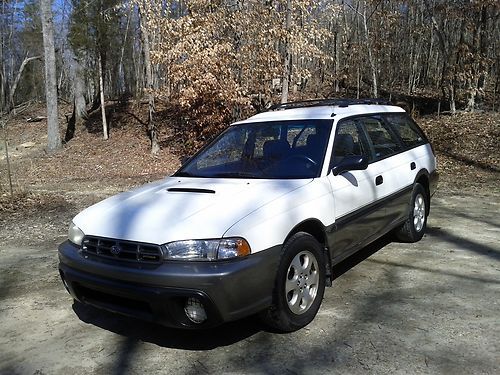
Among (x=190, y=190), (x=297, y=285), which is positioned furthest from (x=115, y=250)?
(x=297, y=285)

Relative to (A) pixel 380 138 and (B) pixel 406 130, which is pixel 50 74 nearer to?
(B) pixel 406 130

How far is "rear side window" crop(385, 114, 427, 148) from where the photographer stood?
557 cm

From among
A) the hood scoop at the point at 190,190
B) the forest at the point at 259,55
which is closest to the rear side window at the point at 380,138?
the hood scoop at the point at 190,190

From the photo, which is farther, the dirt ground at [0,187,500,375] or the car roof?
the car roof

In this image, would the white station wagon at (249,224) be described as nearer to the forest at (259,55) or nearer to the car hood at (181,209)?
the car hood at (181,209)

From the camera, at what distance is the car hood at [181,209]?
313 centimetres

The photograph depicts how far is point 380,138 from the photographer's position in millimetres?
5125

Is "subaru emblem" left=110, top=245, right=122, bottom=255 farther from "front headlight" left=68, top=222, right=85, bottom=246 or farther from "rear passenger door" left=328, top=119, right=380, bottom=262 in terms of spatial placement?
"rear passenger door" left=328, top=119, right=380, bottom=262

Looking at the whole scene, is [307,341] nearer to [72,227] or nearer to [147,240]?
[147,240]

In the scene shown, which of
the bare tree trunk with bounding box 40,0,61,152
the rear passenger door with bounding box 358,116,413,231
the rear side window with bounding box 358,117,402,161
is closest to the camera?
the rear passenger door with bounding box 358,116,413,231

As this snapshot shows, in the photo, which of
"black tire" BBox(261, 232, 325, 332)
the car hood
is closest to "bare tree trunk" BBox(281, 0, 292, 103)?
the car hood

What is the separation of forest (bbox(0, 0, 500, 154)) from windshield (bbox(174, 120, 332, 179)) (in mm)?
6737

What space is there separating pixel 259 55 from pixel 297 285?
28.9 feet

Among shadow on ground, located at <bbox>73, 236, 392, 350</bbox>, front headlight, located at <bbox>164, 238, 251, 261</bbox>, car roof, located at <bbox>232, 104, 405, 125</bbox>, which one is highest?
car roof, located at <bbox>232, 104, 405, 125</bbox>
